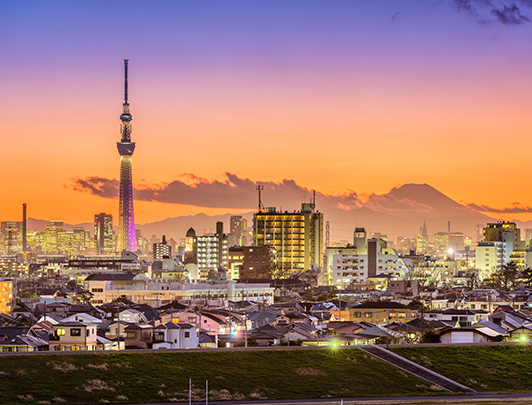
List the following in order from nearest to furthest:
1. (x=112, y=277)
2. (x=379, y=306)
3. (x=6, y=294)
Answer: (x=379, y=306), (x=6, y=294), (x=112, y=277)

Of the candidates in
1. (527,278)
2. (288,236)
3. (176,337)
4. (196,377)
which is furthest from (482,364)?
(288,236)

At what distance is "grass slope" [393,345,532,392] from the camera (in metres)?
42.0

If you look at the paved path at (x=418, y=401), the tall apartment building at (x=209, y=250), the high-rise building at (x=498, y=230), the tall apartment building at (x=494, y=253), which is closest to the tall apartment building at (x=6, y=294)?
the paved path at (x=418, y=401)

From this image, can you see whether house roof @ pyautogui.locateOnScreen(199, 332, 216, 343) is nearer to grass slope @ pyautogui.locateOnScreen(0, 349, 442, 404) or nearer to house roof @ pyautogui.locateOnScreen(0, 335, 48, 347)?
grass slope @ pyautogui.locateOnScreen(0, 349, 442, 404)

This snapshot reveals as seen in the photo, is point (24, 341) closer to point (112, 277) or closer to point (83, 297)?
point (83, 297)

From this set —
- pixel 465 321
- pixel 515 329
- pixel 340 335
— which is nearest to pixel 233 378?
pixel 340 335

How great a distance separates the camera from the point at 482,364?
4462 cm

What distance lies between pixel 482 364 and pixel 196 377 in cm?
1440

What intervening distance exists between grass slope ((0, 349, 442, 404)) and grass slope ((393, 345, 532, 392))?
255 centimetres

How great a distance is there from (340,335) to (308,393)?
13.7 m

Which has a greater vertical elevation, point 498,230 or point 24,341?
point 498,230

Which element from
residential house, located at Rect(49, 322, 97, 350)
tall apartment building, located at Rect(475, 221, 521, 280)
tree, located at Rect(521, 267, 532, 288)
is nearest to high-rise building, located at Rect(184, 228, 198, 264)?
tall apartment building, located at Rect(475, 221, 521, 280)

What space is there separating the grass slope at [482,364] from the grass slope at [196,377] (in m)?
2.55

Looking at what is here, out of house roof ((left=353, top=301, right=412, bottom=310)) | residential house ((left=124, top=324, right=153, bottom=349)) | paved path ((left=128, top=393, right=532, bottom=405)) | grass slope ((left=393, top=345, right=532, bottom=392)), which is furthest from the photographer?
house roof ((left=353, top=301, right=412, bottom=310))
